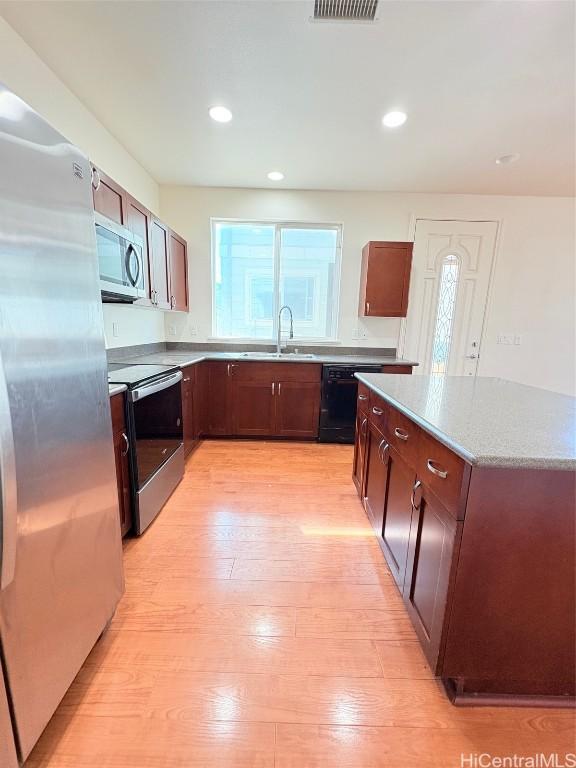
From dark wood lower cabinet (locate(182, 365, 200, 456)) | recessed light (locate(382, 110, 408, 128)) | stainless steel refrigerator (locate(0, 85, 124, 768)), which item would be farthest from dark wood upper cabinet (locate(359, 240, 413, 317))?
stainless steel refrigerator (locate(0, 85, 124, 768))

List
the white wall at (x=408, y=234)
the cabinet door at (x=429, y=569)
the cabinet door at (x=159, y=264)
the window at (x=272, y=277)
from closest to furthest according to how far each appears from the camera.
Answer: the cabinet door at (x=429, y=569) < the cabinet door at (x=159, y=264) < the white wall at (x=408, y=234) < the window at (x=272, y=277)

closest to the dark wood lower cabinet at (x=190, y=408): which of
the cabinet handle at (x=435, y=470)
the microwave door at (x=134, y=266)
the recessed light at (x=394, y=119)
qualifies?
the microwave door at (x=134, y=266)

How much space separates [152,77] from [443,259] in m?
3.25

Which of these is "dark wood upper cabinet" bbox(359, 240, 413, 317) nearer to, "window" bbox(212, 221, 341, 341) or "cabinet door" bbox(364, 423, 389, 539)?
"window" bbox(212, 221, 341, 341)

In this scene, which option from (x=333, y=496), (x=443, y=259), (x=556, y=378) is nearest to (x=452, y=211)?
(x=443, y=259)

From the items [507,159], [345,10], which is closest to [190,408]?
[345,10]

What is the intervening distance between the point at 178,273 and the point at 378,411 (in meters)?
2.70

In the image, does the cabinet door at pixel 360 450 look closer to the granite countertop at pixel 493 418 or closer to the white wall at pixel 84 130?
the granite countertop at pixel 493 418

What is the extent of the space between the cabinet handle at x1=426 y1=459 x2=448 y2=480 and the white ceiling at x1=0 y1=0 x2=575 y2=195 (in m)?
2.13

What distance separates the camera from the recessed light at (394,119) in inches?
89.0

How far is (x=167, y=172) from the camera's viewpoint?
10.7ft

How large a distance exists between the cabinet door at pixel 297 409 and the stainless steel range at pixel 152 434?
3.81 ft

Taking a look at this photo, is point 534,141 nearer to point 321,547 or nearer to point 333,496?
point 333,496

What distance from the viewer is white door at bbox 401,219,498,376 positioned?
12.0 feet
